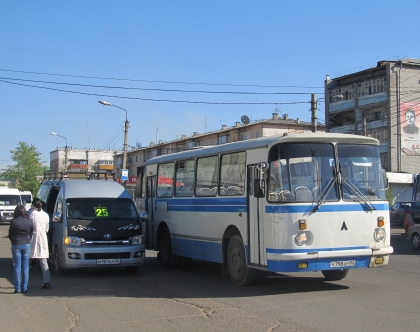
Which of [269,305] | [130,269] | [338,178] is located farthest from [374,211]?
[130,269]

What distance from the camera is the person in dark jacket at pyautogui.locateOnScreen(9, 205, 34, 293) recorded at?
10914 millimetres

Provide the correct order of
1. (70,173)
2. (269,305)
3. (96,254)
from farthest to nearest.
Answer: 1. (70,173)
2. (96,254)
3. (269,305)

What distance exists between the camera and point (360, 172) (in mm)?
10672

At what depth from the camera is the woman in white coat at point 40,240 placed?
11.4 m

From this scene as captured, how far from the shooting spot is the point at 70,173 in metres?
17.9

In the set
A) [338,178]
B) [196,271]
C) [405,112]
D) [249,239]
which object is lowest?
[196,271]

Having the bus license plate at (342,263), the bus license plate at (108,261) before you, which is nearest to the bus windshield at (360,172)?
the bus license plate at (342,263)

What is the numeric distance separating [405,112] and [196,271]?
1918 inches

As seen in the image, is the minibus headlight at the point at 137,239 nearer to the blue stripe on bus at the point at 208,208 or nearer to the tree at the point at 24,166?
the blue stripe on bus at the point at 208,208

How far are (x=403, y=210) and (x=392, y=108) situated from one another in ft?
68.4

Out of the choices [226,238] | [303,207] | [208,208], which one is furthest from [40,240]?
[303,207]

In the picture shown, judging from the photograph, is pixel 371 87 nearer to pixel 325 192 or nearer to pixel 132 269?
pixel 132 269

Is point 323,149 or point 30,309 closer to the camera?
point 30,309

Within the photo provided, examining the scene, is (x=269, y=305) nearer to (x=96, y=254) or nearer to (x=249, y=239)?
(x=249, y=239)
